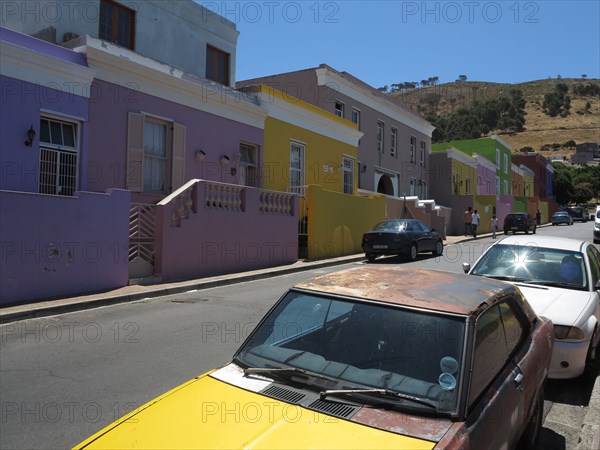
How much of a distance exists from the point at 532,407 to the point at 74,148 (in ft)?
37.1

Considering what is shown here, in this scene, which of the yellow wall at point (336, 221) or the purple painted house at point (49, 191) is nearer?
the purple painted house at point (49, 191)

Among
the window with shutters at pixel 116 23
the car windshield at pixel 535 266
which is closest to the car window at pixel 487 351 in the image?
the car windshield at pixel 535 266

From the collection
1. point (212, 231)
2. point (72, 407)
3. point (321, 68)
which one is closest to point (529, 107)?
point (321, 68)

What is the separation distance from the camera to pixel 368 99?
27.6m

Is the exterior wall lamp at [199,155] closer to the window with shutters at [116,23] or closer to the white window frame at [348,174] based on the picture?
the window with shutters at [116,23]

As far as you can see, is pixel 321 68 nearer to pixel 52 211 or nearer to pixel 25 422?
pixel 52 211

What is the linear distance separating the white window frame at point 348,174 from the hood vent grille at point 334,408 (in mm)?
21237

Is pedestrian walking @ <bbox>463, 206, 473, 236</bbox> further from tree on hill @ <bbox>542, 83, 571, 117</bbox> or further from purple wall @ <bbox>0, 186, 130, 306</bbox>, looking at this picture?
tree on hill @ <bbox>542, 83, 571, 117</bbox>

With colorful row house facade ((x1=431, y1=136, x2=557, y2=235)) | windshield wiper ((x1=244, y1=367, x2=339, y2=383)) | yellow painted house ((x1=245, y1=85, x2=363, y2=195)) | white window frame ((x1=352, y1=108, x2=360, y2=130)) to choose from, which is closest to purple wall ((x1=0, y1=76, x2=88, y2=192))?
yellow painted house ((x1=245, y1=85, x2=363, y2=195))

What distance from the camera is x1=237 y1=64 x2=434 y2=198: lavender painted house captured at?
24250 millimetres

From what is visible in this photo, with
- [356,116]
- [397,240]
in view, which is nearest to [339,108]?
[356,116]

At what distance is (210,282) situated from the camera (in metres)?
12.2

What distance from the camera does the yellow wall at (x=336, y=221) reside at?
17875 mm

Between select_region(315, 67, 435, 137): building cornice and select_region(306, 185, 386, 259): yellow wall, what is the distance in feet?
20.4
